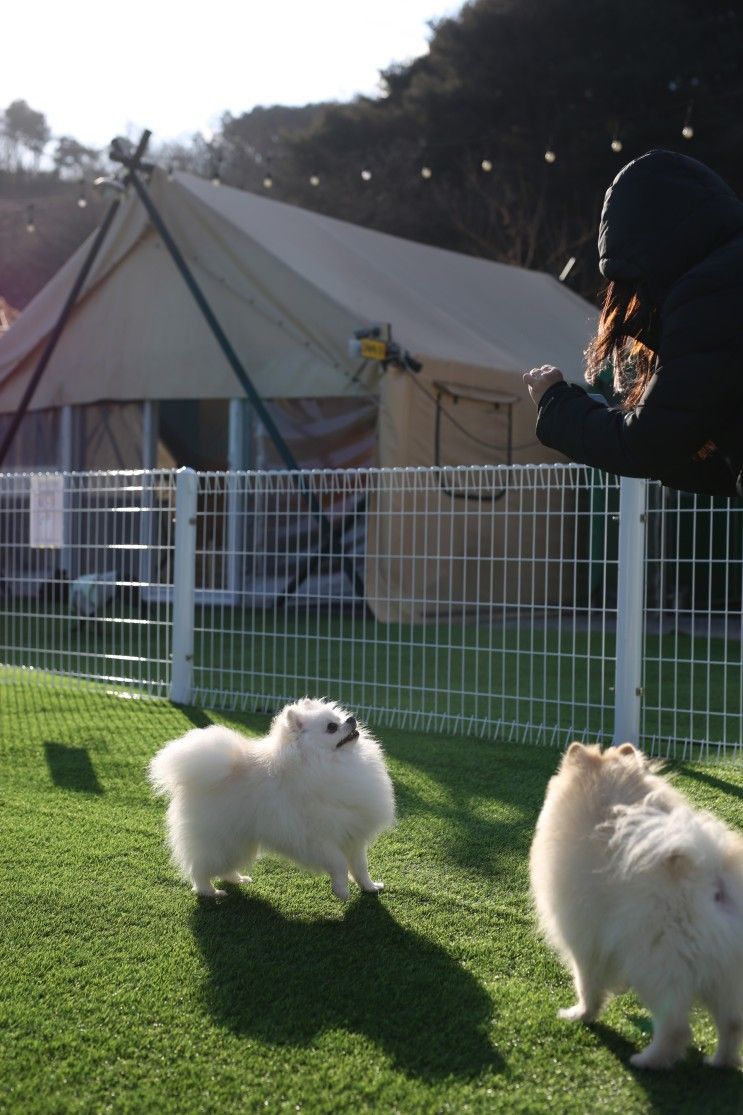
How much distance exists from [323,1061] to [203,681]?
160 inches

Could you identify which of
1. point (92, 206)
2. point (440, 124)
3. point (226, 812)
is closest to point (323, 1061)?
point (226, 812)

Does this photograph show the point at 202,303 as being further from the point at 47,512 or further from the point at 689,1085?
the point at 689,1085

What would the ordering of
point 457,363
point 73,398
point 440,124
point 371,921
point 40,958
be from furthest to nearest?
point 440,124 < point 73,398 < point 457,363 < point 371,921 < point 40,958

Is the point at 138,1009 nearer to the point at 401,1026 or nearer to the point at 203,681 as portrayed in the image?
the point at 401,1026

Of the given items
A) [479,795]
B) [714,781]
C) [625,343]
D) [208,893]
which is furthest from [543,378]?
[714,781]

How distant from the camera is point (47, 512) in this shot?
20.4 feet

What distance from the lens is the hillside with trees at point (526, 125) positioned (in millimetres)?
18875

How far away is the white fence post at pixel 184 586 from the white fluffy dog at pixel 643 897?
3.72 m

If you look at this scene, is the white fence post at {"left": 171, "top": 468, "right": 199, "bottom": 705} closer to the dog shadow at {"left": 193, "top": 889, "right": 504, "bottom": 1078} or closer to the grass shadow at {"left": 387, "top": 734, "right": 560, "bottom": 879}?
the grass shadow at {"left": 387, "top": 734, "right": 560, "bottom": 879}

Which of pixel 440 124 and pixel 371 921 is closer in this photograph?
pixel 371 921

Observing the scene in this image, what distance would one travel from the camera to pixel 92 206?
87.0ft

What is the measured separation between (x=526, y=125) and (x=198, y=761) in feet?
66.4

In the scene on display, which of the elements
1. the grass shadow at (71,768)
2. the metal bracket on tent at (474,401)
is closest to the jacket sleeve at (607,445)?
the grass shadow at (71,768)

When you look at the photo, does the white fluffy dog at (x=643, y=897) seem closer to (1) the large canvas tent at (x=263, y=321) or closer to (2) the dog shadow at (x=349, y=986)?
(2) the dog shadow at (x=349, y=986)
